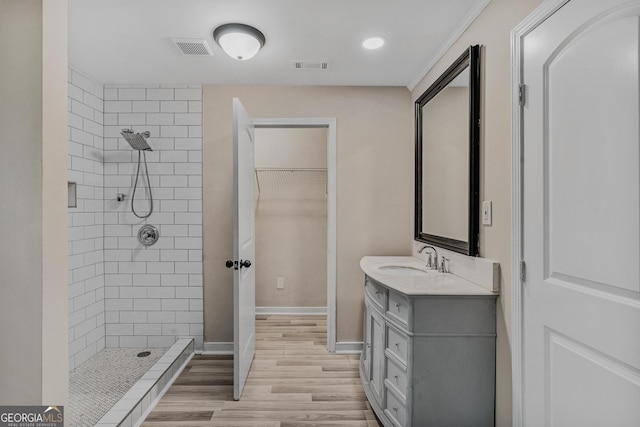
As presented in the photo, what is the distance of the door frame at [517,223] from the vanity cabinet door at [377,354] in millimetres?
663

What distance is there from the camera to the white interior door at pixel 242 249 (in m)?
2.11

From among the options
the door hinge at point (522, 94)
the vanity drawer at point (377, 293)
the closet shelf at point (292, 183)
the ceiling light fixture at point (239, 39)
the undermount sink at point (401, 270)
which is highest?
the ceiling light fixture at point (239, 39)

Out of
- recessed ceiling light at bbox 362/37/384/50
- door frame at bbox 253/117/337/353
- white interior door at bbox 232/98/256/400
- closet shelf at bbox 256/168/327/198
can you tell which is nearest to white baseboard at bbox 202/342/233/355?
white interior door at bbox 232/98/256/400

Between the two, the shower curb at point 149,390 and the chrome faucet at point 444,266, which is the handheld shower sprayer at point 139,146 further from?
the chrome faucet at point 444,266

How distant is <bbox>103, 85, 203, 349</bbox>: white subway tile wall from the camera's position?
2.79m

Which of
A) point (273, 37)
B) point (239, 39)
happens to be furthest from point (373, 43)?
point (239, 39)

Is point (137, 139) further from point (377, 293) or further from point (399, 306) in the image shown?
point (399, 306)

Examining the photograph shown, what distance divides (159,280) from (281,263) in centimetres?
137

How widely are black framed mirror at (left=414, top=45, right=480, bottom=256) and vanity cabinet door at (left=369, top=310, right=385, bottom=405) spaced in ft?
2.10

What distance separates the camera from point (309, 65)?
7.93 ft

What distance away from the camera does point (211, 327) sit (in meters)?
2.84

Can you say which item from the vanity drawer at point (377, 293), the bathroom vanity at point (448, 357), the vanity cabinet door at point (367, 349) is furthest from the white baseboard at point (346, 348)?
the bathroom vanity at point (448, 357)

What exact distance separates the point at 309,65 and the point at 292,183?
1.60 m
